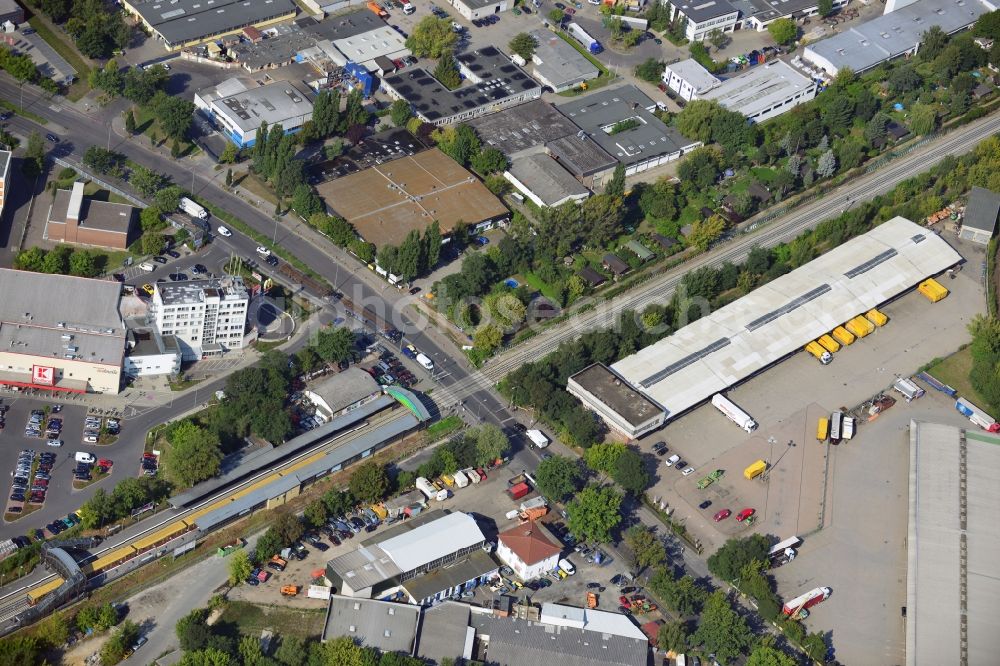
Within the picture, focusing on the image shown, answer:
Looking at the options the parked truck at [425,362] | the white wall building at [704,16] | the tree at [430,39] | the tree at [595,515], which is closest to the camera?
the tree at [595,515]

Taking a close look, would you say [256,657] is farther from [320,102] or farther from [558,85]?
[558,85]

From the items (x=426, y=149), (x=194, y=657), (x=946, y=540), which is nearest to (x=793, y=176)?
(x=426, y=149)

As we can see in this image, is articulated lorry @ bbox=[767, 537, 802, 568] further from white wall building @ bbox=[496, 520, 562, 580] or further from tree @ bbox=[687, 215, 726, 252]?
tree @ bbox=[687, 215, 726, 252]

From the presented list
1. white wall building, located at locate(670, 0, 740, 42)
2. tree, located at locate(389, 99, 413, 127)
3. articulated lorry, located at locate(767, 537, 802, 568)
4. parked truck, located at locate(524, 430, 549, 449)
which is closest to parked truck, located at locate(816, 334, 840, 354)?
articulated lorry, located at locate(767, 537, 802, 568)

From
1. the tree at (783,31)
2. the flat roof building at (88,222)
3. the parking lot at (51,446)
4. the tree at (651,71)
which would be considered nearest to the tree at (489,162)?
the tree at (651,71)

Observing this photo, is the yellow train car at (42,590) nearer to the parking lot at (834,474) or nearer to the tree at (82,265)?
the tree at (82,265)

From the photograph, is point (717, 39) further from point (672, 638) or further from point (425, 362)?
point (672, 638)
